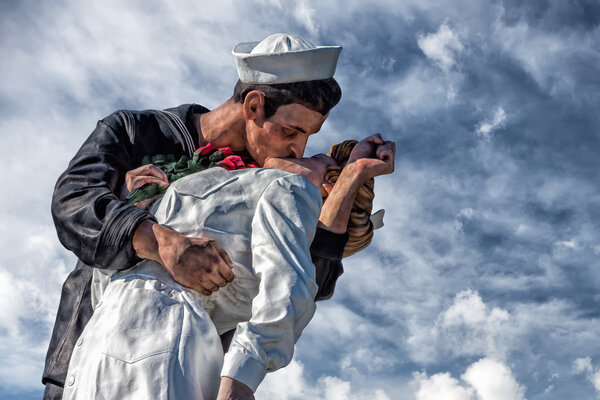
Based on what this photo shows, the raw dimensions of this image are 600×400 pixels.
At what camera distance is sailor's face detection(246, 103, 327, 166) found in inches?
187

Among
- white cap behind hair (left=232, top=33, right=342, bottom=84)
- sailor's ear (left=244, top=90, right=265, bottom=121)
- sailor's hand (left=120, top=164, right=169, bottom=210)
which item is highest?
white cap behind hair (left=232, top=33, right=342, bottom=84)

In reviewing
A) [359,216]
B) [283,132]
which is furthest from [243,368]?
[283,132]

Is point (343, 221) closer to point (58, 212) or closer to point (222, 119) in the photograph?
point (222, 119)

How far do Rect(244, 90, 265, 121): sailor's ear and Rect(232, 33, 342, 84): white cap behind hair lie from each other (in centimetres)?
8

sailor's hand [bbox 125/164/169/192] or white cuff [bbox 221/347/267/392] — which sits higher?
sailor's hand [bbox 125/164/169/192]

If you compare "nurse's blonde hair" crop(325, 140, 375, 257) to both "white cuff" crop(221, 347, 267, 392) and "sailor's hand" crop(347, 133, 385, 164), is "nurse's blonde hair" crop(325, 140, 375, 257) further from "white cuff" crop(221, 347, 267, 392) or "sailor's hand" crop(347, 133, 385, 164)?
"white cuff" crop(221, 347, 267, 392)

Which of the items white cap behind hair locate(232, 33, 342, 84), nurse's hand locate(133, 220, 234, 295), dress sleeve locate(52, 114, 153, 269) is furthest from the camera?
white cap behind hair locate(232, 33, 342, 84)

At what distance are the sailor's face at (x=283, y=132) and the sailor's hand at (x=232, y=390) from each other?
6.04ft

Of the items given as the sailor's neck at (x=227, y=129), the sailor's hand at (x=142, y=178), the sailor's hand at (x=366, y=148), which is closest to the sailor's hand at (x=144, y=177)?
the sailor's hand at (x=142, y=178)

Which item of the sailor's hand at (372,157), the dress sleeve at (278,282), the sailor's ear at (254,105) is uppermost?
the sailor's ear at (254,105)

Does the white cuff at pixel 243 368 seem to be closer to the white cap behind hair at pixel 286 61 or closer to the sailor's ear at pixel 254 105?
the sailor's ear at pixel 254 105

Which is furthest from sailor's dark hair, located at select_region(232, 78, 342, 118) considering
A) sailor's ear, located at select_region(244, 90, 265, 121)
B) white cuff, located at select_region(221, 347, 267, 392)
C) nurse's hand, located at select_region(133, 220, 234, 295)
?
white cuff, located at select_region(221, 347, 267, 392)

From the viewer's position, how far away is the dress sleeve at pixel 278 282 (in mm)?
3395

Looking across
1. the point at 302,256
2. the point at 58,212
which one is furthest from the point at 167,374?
the point at 58,212
